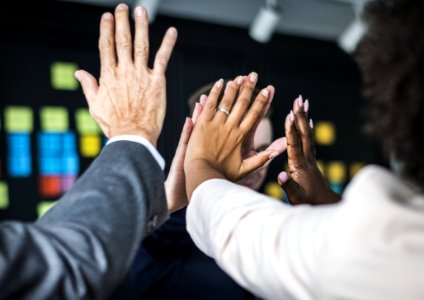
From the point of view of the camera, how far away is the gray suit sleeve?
18.4 inches

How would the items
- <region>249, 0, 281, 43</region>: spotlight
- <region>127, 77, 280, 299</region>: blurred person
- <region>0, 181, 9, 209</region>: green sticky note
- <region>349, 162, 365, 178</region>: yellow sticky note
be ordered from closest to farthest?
1. <region>127, 77, 280, 299</region>: blurred person
2. <region>0, 181, 9, 209</region>: green sticky note
3. <region>249, 0, 281, 43</region>: spotlight
4. <region>349, 162, 365, 178</region>: yellow sticky note

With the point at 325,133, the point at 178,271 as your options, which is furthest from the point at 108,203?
the point at 325,133

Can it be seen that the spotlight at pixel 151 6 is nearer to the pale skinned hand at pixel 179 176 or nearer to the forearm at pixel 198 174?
the pale skinned hand at pixel 179 176

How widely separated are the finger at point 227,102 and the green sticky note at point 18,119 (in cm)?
153

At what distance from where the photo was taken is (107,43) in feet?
2.07

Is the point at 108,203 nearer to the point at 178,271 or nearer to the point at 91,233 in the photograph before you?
the point at 91,233

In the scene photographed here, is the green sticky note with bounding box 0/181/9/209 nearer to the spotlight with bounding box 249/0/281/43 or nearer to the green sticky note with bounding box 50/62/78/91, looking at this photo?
the green sticky note with bounding box 50/62/78/91

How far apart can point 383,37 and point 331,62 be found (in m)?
2.29

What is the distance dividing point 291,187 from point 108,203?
1.12 ft

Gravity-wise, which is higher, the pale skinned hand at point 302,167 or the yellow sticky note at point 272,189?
the pale skinned hand at point 302,167

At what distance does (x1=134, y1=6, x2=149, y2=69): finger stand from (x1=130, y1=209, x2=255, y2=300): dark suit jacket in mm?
561

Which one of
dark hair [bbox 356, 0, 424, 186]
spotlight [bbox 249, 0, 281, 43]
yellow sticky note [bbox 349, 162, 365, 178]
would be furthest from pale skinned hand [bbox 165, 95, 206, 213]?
yellow sticky note [bbox 349, 162, 365, 178]

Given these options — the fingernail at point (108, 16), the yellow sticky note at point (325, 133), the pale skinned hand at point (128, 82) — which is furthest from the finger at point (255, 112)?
the yellow sticky note at point (325, 133)

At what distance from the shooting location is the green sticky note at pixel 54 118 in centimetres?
201
